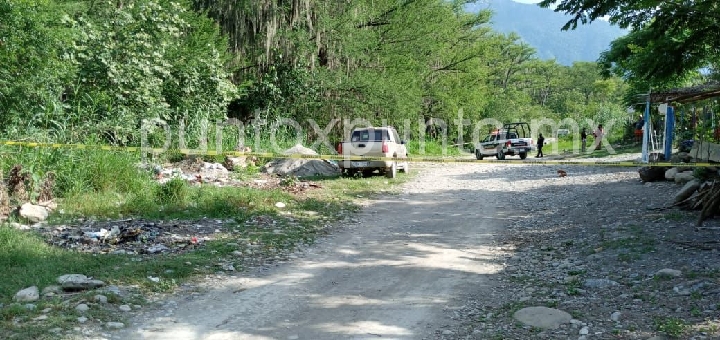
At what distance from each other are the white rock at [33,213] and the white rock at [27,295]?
365 centimetres

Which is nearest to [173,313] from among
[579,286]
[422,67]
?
[579,286]

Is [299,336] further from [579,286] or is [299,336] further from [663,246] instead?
[663,246]

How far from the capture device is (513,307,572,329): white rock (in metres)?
5.32

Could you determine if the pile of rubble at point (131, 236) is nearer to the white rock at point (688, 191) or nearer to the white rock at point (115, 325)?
the white rock at point (115, 325)

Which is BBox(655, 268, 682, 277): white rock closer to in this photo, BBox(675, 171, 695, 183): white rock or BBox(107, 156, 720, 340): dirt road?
BBox(107, 156, 720, 340): dirt road

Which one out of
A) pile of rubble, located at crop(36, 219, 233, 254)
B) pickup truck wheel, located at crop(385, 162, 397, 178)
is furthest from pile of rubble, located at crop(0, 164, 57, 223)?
pickup truck wheel, located at crop(385, 162, 397, 178)

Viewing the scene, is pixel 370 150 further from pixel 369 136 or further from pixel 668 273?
pixel 668 273

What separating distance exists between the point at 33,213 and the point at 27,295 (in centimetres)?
390

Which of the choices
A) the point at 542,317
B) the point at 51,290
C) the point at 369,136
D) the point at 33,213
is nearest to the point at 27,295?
the point at 51,290

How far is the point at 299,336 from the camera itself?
5055 mm

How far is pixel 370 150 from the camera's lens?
55.5 feet

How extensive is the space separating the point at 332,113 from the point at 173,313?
1863 centimetres

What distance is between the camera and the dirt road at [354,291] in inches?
206

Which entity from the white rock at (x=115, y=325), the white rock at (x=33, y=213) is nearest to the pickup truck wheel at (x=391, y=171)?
the white rock at (x=33, y=213)
